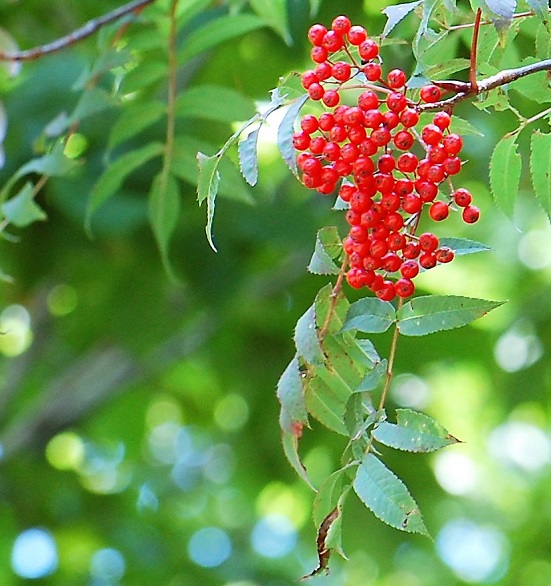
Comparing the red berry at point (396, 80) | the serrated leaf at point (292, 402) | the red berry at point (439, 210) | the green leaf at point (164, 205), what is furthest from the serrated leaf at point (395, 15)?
the green leaf at point (164, 205)

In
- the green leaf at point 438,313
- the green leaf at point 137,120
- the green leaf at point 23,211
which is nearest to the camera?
the green leaf at point 438,313

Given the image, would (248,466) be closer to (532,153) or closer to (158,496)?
(158,496)

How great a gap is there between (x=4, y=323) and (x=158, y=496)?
0.86 metres

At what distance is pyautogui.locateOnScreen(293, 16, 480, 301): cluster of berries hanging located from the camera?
2.51 feet

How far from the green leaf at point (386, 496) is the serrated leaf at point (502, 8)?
1.18 ft

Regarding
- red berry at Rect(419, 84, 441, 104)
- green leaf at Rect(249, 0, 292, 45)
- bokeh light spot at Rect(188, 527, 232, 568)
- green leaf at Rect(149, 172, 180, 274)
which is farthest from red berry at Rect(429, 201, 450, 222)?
bokeh light spot at Rect(188, 527, 232, 568)

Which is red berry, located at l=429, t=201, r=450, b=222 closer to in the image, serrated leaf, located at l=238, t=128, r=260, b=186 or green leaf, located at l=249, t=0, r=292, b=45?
serrated leaf, located at l=238, t=128, r=260, b=186

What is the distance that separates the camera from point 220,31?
146 cm

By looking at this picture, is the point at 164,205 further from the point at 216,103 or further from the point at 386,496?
the point at 386,496

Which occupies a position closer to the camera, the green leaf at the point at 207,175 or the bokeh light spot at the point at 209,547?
the green leaf at the point at 207,175

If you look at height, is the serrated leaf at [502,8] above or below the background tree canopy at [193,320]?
above

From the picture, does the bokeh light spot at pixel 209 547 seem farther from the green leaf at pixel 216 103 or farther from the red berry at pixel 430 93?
the red berry at pixel 430 93

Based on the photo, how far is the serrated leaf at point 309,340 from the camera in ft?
2.63

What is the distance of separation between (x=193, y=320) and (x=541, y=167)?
179 cm
